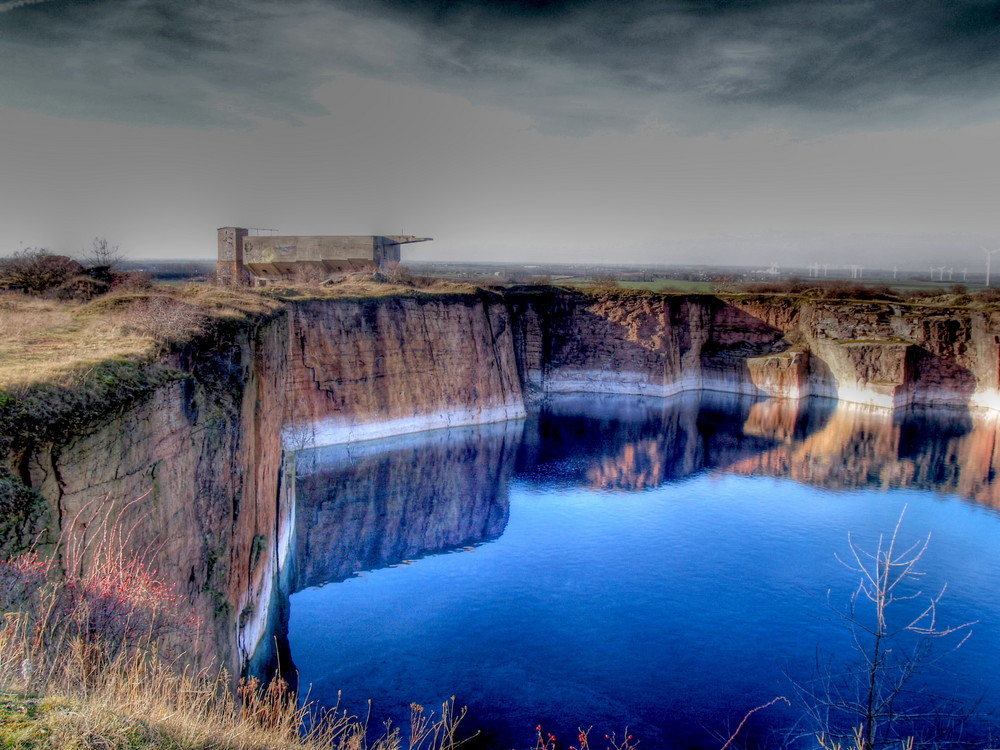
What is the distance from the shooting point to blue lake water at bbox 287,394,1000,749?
37.5 feet

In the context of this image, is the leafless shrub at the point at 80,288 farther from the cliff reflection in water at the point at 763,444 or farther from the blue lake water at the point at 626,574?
the cliff reflection in water at the point at 763,444

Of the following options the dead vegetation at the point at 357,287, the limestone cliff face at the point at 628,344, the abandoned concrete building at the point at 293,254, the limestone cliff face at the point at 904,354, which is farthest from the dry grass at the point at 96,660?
the limestone cliff face at the point at 904,354

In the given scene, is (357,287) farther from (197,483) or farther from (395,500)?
(197,483)

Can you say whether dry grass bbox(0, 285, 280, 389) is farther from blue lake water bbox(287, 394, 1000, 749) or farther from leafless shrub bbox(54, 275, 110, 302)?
blue lake water bbox(287, 394, 1000, 749)

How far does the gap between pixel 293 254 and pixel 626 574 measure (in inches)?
1087

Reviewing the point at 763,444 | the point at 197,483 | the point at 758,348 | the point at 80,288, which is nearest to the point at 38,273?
the point at 80,288

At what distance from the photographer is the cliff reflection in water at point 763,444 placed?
81.1 ft

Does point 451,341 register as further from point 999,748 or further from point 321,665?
point 999,748

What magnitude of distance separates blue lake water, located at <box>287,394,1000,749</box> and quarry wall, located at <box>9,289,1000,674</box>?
45.6 inches

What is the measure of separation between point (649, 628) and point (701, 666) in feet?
4.93

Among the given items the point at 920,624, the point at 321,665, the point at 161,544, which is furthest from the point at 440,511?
the point at 161,544

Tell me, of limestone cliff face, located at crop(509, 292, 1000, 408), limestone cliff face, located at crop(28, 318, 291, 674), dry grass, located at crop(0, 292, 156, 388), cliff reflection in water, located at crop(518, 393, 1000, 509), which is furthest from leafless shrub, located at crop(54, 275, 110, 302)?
limestone cliff face, located at crop(509, 292, 1000, 408)

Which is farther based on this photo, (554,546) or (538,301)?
(538,301)

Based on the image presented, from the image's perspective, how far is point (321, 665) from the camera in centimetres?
1233
